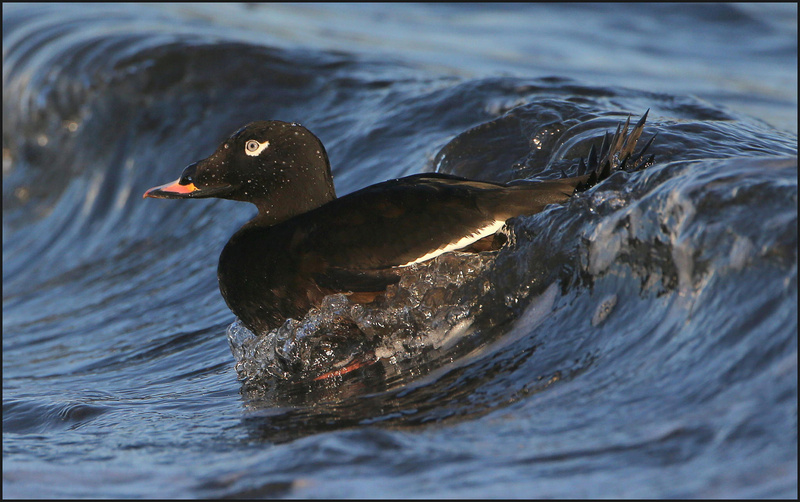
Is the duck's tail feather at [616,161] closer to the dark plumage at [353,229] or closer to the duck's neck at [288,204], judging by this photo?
the dark plumage at [353,229]

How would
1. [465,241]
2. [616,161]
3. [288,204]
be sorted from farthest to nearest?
[288,204] → [616,161] → [465,241]

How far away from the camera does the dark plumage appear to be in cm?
342

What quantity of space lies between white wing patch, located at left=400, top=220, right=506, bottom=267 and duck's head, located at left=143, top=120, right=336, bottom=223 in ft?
2.40

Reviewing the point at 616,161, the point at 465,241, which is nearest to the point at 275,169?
the point at 465,241

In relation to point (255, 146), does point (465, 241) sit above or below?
below

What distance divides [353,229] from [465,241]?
39 cm

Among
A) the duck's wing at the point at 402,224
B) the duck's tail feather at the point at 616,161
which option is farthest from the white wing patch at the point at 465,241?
the duck's tail feather at the point at 616,161

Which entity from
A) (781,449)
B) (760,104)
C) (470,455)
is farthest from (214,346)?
(760,104)

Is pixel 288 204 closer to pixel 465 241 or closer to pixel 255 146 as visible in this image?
pixel 255 146

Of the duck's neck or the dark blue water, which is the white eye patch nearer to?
the duck's neck

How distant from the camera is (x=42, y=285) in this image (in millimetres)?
6961

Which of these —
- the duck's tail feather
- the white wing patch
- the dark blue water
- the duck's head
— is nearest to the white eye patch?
the duck's head

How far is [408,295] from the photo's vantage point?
3.50 meters

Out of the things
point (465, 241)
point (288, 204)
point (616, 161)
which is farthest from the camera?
point (288, 204)
